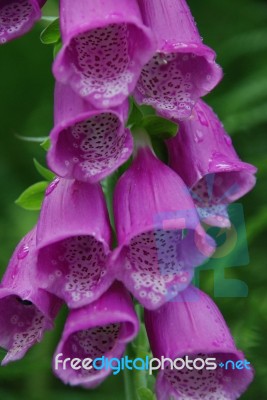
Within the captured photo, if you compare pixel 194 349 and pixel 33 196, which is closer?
pixel 194 349

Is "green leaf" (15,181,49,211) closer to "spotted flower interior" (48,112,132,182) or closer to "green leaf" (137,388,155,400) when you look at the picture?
"spotted flower interior" (48,112,132,182)

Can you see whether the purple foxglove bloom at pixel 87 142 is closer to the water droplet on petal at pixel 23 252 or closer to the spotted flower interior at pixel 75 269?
the spotted flower interior at pixel 75 269

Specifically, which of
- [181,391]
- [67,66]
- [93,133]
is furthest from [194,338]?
[67,66]

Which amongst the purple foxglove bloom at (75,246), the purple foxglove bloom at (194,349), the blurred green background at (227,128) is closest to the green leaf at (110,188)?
the purple foxglove bloom at (75,246)

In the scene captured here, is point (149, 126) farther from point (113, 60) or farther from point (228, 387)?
point (228, 387)

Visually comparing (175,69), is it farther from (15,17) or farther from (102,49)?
(15,17)

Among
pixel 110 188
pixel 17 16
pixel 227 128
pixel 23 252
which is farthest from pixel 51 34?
pixel 227 128
